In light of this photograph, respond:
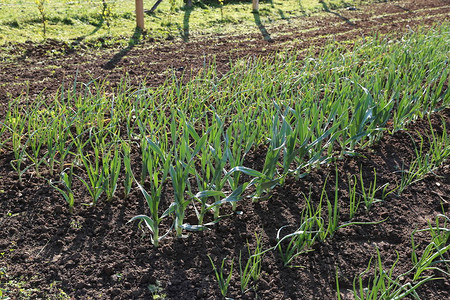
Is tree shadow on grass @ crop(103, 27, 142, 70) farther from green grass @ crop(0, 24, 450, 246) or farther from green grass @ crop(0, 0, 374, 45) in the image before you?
green grass @ crop(0, 24, 450, 246)

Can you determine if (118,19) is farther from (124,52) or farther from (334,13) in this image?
(334,13)

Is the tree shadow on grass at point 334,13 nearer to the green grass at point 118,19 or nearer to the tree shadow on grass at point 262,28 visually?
the green grass at point 118,19

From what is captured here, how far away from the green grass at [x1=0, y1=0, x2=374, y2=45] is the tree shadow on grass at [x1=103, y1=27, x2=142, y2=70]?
9 centimetres

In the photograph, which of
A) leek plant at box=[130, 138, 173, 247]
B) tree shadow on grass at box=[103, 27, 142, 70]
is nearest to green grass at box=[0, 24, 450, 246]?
leek plant at box=[130, 138, 173, 247]

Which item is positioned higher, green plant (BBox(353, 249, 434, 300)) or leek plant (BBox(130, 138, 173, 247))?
leek plant (BBox(130, 138, 173, 247))

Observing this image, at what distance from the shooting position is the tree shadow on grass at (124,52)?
179 inches

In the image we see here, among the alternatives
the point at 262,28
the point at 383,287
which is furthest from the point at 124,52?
the point at 383,287

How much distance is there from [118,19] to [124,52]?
60.1 inches

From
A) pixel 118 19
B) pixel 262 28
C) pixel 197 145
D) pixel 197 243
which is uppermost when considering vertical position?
pixel 118 19

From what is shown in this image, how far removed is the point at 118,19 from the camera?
632 cm

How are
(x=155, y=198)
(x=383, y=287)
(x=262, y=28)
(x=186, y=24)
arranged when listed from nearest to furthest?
(x=383, y=287), (x=155, y=198), (x=186, y=24), (x=262, y=28)

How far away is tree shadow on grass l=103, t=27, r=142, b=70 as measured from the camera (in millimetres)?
4555

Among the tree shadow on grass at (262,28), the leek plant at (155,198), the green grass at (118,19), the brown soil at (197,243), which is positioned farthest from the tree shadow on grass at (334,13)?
the leek plant at (155,198)

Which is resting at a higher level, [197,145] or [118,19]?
[118,19]
